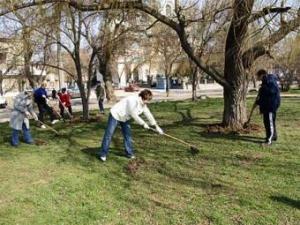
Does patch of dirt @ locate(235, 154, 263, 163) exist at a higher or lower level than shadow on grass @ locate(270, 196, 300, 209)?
higher

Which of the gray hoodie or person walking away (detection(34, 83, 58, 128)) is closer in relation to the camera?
the gray hoodie

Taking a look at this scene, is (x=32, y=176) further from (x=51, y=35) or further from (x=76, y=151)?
(x=51, y=35)

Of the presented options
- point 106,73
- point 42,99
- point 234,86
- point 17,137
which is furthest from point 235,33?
point 106,73

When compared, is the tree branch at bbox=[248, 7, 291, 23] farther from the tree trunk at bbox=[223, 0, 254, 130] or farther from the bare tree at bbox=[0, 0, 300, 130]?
the tree trunk at bbox=[223, 0, 254, 130]

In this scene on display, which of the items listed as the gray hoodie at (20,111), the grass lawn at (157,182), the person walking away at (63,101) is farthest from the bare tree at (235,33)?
the person walking away at (63,101)

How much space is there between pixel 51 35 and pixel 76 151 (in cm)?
694

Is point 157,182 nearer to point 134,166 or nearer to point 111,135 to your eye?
point 134,166

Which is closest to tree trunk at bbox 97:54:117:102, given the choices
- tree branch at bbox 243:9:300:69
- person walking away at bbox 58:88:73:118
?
person walking away at bbox 58:88:73:118

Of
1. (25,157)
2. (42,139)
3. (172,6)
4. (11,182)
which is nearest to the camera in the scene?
(11,182)

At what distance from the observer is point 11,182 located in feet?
26.0

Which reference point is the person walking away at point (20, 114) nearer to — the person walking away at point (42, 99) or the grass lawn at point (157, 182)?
the grass lawn at point (157, 182)

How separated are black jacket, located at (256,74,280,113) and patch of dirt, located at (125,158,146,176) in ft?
9.48

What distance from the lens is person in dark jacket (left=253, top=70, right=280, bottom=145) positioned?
9.75 meters

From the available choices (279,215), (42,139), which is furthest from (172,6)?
(279,215)
